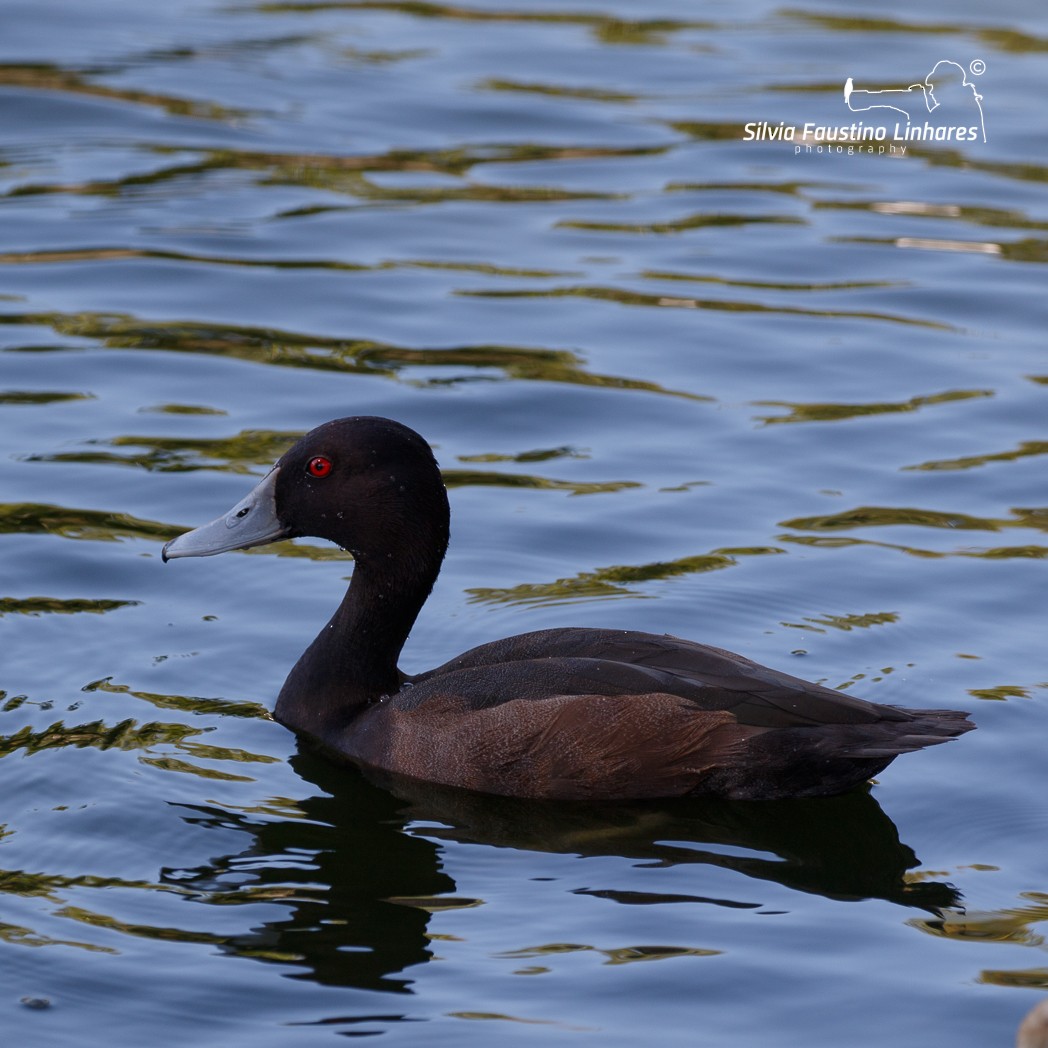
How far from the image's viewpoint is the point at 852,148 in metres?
18.2

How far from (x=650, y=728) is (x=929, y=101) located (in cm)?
1313

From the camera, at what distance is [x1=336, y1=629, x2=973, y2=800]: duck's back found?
7.38 metres

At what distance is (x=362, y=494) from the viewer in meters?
8.43

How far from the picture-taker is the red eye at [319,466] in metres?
8.48

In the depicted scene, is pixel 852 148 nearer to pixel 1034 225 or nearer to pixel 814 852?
pixel 1034 225

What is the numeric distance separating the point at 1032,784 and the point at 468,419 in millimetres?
5262

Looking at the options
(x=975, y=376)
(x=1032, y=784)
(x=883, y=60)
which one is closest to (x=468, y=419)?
(x=975, y=376)

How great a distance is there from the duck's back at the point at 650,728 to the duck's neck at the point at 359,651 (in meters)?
0.54

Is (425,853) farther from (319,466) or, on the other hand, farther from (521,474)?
(521,474)

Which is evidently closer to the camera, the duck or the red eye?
the duck

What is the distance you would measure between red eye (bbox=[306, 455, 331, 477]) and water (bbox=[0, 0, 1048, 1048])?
1016 millimetres

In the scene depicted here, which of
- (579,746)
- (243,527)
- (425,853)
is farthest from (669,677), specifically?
(243,527)

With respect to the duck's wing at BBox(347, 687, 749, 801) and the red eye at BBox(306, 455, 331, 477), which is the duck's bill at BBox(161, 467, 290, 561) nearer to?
the red eye at BBox(306, 455, 331, 477)

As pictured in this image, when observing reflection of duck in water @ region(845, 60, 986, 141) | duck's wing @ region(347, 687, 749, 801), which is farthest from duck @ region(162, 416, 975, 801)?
reflection of duck in water @ region(845, 60, 986, 141)
